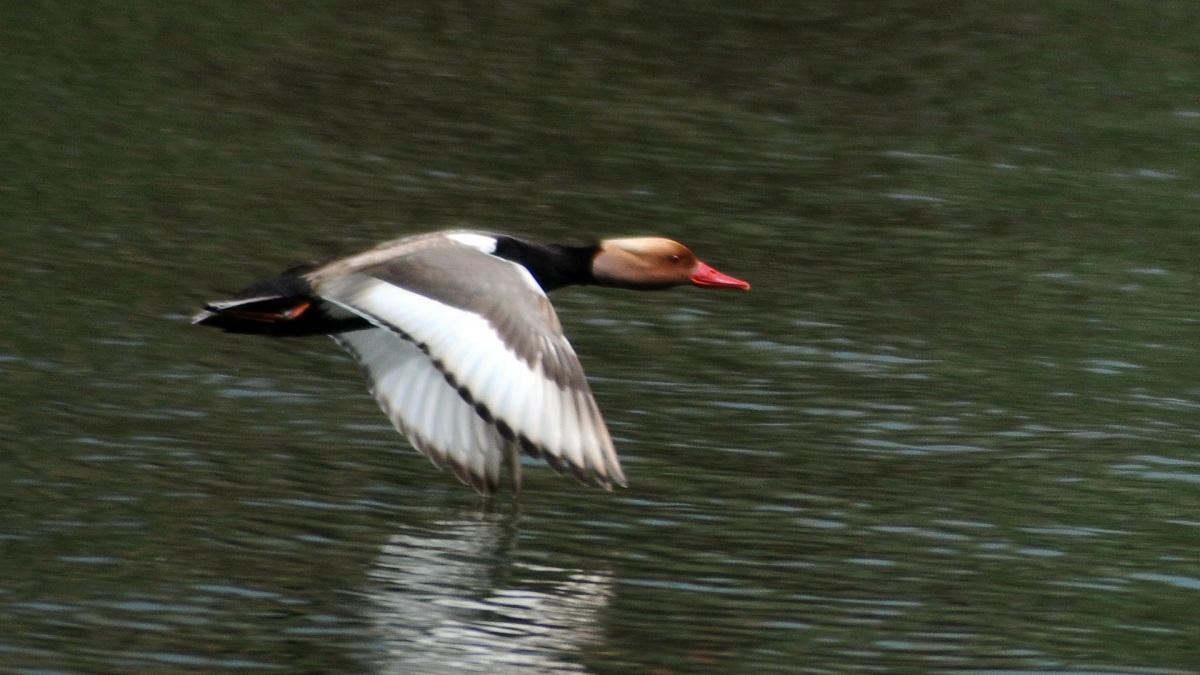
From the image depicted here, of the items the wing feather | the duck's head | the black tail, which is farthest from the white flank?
the duck's head

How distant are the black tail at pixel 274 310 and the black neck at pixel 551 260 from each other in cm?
93

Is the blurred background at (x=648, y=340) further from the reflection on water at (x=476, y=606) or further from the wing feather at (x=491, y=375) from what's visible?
the wing feather at (x=491, y=375)

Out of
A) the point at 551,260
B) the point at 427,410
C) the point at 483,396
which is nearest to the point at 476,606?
the point at 483,396

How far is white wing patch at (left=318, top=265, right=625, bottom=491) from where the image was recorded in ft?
26.0

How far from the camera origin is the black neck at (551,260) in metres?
9.92

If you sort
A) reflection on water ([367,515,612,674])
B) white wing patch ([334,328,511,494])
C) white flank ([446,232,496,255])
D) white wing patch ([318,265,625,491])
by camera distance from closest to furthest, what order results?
1. reflection on water ([367,515,612,674])
2. white wing patch ([318,265,625,491])
3. white flank ([446,232,496,255])
4. white wing patch ([334,328,511,494])

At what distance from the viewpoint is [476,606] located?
7.71 metres

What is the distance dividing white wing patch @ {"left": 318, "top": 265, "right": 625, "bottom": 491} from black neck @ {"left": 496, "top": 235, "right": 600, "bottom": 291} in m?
0.77

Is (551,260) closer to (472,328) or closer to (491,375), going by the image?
(472,328)

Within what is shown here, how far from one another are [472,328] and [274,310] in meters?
1.28

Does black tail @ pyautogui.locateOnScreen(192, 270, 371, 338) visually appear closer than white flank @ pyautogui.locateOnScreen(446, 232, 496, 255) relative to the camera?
Yes

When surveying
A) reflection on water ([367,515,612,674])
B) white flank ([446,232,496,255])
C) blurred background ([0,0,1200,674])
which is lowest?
reflection on water ([367,515,612,674])

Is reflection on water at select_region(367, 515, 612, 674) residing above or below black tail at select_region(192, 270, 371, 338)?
below

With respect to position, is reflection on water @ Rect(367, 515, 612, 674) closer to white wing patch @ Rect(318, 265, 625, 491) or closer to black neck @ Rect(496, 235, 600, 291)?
white wing patch @ Rect(318, 265, 625, 491)
